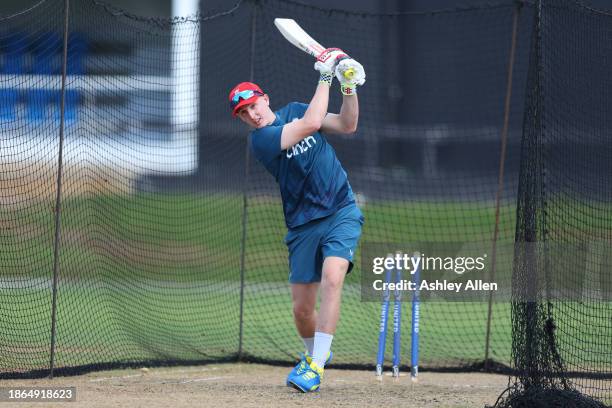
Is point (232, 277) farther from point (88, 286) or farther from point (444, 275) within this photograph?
point (444, 275)

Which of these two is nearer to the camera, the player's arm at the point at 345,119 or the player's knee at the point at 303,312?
the player's arm at the point at 345,119

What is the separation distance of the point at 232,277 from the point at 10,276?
146 inches

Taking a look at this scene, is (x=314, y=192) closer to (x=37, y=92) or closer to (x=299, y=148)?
(x=299, y=148)

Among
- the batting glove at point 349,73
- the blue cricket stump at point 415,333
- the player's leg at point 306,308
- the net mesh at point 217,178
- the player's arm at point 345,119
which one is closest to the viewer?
the batting glove at point 349,73

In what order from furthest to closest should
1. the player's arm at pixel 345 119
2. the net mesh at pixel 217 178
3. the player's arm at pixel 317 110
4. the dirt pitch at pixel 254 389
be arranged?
the net mesh at pixel 217 178
the player's arm at pixel 345 119
the player's arm at pixel 317 110
the dirt pitch at pixel 254 389

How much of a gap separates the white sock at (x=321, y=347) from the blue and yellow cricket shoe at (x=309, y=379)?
42 mm

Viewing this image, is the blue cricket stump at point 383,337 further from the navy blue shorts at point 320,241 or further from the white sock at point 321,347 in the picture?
the white sock at point 321,347

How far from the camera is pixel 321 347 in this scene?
A: 7.51 metres

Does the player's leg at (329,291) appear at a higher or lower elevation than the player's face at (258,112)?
lower

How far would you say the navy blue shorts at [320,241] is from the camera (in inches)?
300

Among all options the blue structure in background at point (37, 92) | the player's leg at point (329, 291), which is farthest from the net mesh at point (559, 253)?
the blue structure in background at point (37, 92)

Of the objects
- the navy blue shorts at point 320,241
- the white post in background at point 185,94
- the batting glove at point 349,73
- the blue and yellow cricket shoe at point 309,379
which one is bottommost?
the blue and yellow cricket shoe at point 309,379

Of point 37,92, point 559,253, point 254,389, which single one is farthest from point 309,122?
point 37,92

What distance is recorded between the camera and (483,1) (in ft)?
63.4
